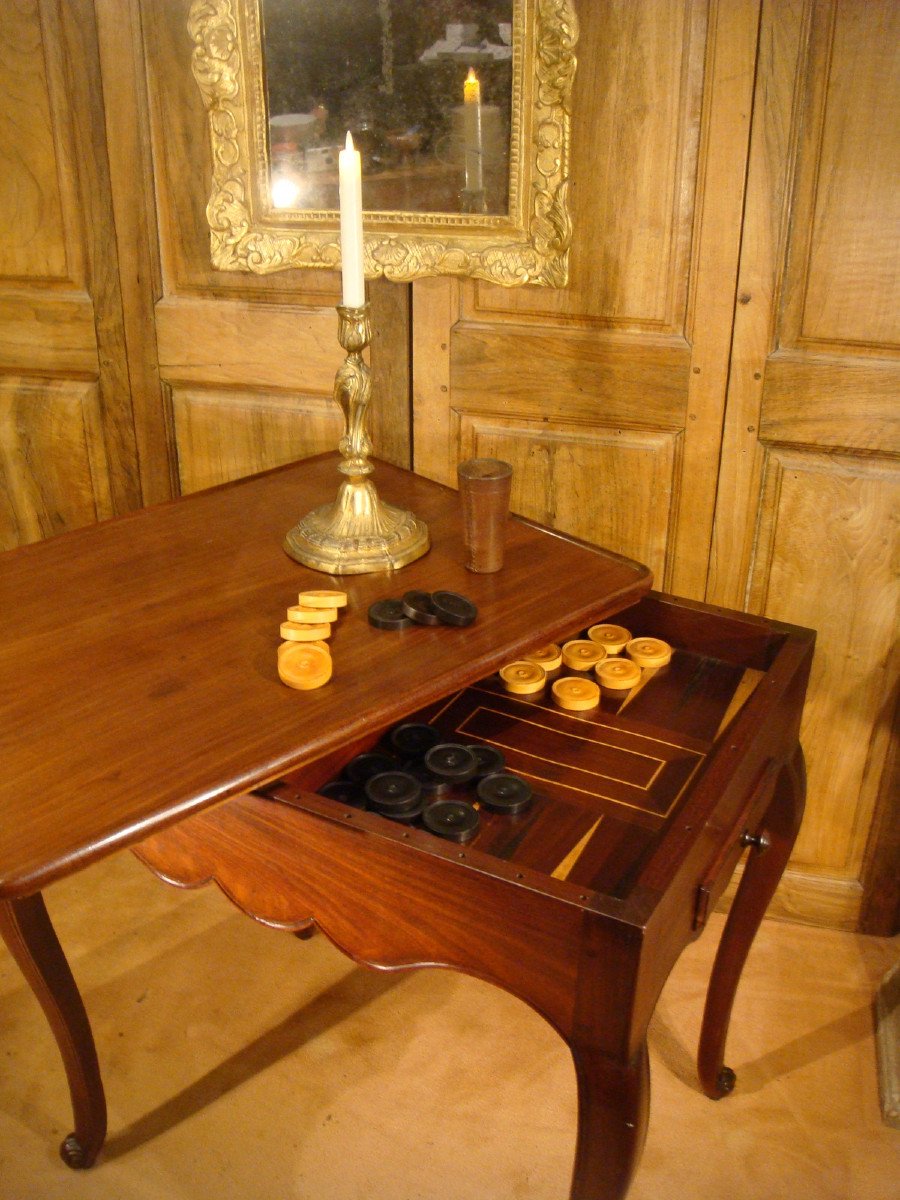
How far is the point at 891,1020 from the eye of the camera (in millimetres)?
1797

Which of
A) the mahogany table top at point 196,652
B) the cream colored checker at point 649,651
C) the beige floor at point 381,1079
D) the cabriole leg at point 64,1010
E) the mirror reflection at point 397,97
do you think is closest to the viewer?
the mahogany table top at point 196,652

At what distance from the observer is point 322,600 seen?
1303 millimetres

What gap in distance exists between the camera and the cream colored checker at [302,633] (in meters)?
1.25

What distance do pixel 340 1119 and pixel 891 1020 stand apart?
91 cm

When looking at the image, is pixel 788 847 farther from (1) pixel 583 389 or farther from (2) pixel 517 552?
(1) pixel 583 389

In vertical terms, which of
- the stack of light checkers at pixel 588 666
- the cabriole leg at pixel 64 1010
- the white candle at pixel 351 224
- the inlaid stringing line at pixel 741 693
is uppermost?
the white candle at pixel 351 224

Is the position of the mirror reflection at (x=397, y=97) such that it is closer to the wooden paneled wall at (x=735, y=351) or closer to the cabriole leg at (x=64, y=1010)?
the wooden paneled wall at (x=735, y=351)

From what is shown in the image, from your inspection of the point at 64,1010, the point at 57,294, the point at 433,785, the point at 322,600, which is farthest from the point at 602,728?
the point at 57,294

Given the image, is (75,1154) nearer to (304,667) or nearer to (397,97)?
(304,667)

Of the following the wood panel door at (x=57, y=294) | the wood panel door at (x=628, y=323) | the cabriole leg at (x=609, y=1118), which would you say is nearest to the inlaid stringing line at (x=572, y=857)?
the cabriole leg at (x=609, y=1118)

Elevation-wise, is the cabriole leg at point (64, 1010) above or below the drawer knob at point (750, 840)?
below

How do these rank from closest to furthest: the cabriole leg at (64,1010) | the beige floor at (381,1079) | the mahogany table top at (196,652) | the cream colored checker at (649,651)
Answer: the mahogany table top at (196,652)
the cabriole leg at (64,1010)
the cream colored checker at (649,651)
the beige floor at (381,1079)

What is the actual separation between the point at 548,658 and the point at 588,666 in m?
0.05

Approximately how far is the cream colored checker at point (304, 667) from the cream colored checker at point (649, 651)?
46 cm
